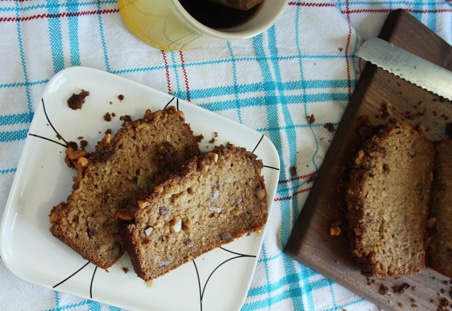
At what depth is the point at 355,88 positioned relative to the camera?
158 centimetres

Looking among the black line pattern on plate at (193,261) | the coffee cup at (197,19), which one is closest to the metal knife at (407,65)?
the black line pattern on plate at (193,261)

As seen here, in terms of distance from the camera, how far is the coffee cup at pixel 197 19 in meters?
1.04

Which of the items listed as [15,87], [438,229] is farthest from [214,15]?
[438,229]

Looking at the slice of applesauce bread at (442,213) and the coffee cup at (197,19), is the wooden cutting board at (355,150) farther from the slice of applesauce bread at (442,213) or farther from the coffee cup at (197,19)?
the coffee cup at (197,19)

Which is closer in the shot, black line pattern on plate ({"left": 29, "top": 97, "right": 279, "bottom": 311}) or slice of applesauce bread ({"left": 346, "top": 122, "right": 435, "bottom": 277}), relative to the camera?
black line pattern on plate ({"left": 29, "top": 97, "right": 279, "bottom": 311})

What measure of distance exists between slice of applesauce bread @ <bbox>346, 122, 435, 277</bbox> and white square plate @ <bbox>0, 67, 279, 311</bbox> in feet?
0.94

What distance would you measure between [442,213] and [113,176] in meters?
1.08

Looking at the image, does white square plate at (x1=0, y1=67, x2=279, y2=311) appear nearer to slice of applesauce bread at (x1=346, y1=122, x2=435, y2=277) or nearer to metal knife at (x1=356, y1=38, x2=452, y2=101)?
slice of applesauce bread at (x1=346, y1=122, x2=435, y2=277)

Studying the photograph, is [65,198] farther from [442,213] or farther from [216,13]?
[442,213]

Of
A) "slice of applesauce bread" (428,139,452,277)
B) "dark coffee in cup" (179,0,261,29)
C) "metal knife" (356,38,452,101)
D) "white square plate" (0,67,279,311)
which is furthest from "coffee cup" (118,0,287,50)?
"slice of applesauce bread" (428,139,452,277)

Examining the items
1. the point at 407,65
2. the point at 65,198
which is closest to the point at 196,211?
the point at 65,198

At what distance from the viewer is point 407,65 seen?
154 centimetres

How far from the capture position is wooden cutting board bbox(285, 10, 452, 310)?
1.50 metres

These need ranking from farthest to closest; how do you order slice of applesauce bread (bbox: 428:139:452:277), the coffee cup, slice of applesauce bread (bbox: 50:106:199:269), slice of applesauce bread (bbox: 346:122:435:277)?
slice of applesauce bread (bbox: 428:139:452:277) → slice of applesauce bread (bbox: 346:122:435:277) → slice of applesauce bread (bbox: 50:106:199:269) → the coffee cup
